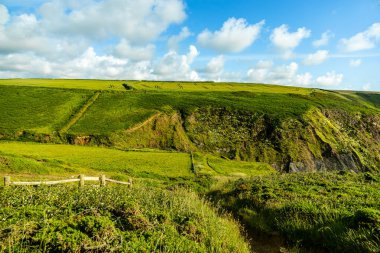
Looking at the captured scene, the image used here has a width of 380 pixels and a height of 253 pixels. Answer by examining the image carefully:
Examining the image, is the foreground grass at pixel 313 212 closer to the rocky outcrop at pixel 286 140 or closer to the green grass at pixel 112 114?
the rocky outcrop at pixel 286 140

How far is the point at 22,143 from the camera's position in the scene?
58875 mm

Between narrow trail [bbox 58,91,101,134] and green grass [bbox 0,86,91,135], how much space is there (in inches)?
53.7

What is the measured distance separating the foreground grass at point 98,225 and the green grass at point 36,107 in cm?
5724

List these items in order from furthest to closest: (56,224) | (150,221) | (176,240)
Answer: (150,221)
(176,240)
(56,224)

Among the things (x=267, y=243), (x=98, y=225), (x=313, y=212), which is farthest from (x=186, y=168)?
(x=98, y=225)

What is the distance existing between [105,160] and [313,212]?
37344mm

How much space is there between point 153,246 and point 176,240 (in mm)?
956

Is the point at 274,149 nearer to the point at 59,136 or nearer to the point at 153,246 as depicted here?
the point at 59,136

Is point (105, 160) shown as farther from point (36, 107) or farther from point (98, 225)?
point (98, 225)

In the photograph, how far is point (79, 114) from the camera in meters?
76.2

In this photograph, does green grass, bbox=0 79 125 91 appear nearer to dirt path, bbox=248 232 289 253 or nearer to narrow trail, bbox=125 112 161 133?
narrow trail, bbox=125 112 161 133

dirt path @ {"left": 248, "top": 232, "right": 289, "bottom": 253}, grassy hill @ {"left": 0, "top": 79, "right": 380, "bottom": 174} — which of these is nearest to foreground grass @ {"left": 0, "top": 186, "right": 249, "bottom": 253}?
dirt path @ {"left": 248, "top": 232, "right": 289, "bottom": 253}

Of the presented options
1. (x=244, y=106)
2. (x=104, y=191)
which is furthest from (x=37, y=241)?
(x=244, y=106)

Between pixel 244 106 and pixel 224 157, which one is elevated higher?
pixel 244 106
